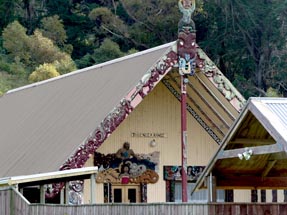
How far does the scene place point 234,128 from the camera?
1631cm

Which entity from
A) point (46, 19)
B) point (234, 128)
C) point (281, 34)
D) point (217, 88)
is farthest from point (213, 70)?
point (46, 19)

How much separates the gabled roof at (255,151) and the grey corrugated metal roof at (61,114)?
635 centimetres

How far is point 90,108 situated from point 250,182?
832cm

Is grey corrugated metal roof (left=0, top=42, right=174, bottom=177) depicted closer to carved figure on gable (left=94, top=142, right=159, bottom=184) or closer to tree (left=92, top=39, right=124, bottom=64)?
carved figure on gable (left=94, top=142, right=159, bottom=184)

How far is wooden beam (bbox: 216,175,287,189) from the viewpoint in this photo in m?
18.2

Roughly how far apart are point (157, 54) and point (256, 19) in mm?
40416

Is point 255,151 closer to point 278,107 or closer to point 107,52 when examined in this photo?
point 278,107

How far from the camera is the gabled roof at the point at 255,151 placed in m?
15.3

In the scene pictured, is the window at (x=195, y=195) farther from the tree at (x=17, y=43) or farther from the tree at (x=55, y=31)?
the tree at (x=55, y=31)

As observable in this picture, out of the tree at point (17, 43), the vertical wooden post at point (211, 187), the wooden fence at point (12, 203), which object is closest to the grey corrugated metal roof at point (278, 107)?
the vertical wooden post at point (211, 187)

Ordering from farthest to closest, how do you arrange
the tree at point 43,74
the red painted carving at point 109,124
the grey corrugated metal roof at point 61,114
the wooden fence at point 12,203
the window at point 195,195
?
the tree at point 43,74 → the window at point 195,195 → the grey corrugated metal roof at point 61,114 → the red painted carving at point 109,124 → the wooden fence at point 12,203

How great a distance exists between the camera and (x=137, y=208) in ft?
58.1

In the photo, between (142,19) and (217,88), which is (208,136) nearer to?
(217,88)

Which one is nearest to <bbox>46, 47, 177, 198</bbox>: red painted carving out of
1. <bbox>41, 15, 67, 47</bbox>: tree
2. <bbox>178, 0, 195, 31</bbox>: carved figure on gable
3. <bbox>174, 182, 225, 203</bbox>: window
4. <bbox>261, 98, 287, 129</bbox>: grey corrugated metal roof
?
<bbox>178, 0, 195, 31</bbox>: carved figure on gable
